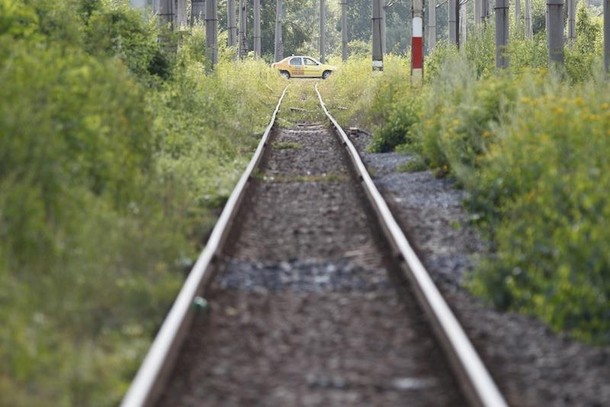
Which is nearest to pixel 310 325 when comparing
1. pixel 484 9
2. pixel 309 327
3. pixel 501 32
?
pixel 309 327

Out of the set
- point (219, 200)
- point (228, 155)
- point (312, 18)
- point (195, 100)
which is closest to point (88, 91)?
point (219, 200)

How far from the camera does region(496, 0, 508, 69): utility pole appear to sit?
81.9 ft

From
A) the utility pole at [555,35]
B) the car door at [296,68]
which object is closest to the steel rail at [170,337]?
the utility pole at [555,35]

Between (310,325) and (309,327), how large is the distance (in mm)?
56

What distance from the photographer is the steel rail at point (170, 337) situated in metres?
6.00

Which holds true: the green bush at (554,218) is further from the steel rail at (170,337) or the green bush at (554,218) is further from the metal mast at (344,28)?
the metal mast at (344,28)

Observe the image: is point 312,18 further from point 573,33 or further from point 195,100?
point 195,100

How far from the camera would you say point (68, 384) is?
6156mm

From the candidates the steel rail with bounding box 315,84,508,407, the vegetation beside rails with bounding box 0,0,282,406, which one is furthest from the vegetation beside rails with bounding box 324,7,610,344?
the vegetation beside rails with bounding box 0,0,282,406

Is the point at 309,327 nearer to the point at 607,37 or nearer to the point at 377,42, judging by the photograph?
the point at 607,37

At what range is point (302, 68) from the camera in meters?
79.3

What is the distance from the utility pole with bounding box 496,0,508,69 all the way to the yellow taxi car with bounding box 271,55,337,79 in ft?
174

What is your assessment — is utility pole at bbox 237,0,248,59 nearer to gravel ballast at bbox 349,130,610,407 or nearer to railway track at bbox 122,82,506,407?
railway track at bbox 122,82,506,407

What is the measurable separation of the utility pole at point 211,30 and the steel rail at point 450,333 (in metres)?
23.2
